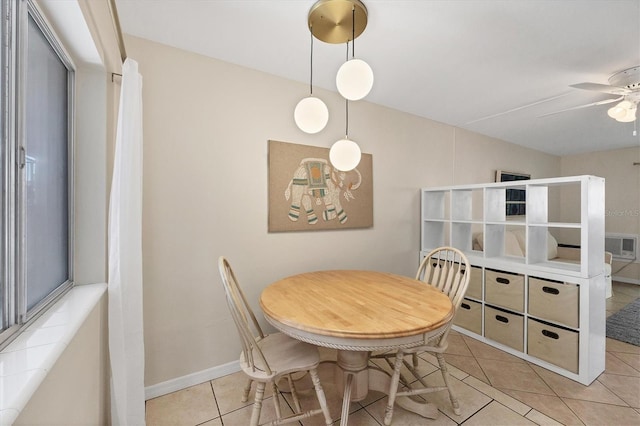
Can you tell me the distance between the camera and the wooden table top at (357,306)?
1.22 m

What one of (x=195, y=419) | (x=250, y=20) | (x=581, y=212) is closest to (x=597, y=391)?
(x=581, y=212)

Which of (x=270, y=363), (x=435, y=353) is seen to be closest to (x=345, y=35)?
(x=270, y=363)

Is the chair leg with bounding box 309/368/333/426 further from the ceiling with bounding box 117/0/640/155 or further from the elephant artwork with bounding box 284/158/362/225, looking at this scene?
the ceiling with bounding box 117/0/640/155

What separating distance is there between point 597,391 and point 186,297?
296 centimetres

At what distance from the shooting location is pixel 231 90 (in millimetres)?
2152

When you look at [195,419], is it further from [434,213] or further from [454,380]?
[434,213]

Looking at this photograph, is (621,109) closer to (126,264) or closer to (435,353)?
(435,353)

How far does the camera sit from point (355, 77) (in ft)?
4.53

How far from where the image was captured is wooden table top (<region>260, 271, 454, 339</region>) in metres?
1.22

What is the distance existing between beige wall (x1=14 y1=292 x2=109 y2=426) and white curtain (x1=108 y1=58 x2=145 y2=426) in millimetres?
73

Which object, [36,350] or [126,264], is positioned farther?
[126,264]

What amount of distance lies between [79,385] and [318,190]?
6.35 feet

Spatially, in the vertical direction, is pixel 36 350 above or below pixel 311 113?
below

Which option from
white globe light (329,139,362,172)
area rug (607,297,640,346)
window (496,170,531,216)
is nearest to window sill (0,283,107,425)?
white globe light (329,139,362,172)
